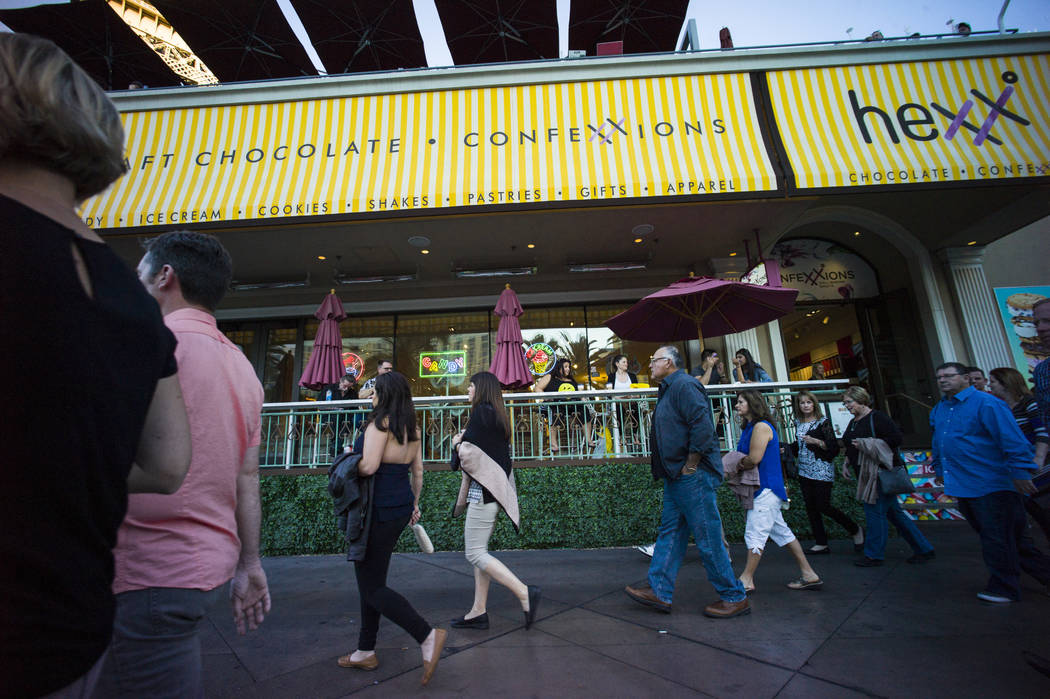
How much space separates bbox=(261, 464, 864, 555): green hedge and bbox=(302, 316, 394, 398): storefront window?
4.98m

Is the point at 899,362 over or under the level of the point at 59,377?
over

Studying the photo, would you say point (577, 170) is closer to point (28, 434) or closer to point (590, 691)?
point (590, 691)

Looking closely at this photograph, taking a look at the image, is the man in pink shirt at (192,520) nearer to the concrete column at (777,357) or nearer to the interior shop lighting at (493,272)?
the interior shop lighting at (493,272)

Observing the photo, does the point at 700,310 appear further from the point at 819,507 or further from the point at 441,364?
the point at 441,364

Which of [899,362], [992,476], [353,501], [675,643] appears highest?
[899,362]

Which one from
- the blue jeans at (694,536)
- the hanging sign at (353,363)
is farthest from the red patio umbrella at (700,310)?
the hanging sign at (353,363)

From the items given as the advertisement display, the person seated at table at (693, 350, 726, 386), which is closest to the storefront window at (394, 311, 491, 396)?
the person seated at table at (693, 350, 726, 386)

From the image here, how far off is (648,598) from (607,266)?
7.43 m

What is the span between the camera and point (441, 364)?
39.3 ft

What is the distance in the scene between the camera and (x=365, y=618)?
323 cm

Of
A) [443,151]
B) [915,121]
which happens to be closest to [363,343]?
[443,151]

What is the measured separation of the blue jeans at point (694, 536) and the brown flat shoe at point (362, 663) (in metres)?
2.22

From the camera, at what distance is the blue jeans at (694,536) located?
398 centimetres

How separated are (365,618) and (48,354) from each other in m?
2.99
